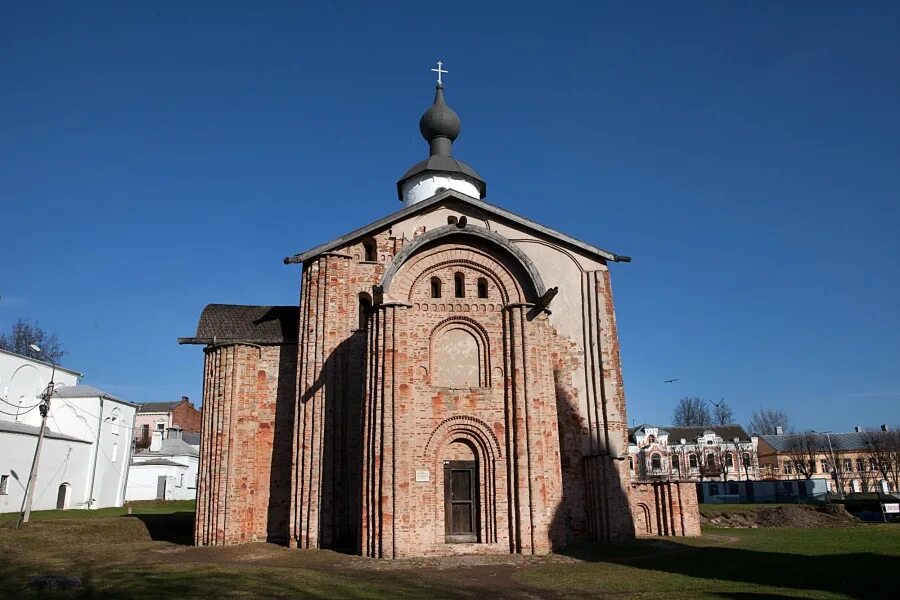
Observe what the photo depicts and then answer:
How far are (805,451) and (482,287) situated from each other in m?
52.5

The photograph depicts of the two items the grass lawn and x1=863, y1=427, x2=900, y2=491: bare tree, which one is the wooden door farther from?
x1=863, y1=427, x2=900, y2=491: bare tree

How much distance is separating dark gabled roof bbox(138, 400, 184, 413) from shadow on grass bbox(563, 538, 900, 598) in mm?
51200

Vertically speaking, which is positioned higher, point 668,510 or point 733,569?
point 668,510

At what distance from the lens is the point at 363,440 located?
15016 millimetres

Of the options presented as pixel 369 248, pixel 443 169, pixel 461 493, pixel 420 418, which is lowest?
pixel 461 493

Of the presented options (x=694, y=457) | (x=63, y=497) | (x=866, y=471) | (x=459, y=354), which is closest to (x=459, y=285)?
(x=459, y=354)

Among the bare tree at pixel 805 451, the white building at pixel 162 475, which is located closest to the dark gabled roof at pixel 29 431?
the white building at pixel 162 475

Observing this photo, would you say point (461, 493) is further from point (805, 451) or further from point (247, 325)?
point (805, 451)

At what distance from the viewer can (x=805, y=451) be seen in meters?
58.2

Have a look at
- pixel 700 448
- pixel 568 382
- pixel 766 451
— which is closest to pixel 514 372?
pixel 568 382

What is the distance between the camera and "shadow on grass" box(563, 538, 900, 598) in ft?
33.2

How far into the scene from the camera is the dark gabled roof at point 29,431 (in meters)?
27.5

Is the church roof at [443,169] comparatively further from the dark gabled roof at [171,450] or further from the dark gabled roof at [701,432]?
the dark gabled roof at [701,432]

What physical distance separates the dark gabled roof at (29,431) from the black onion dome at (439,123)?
2030cm
